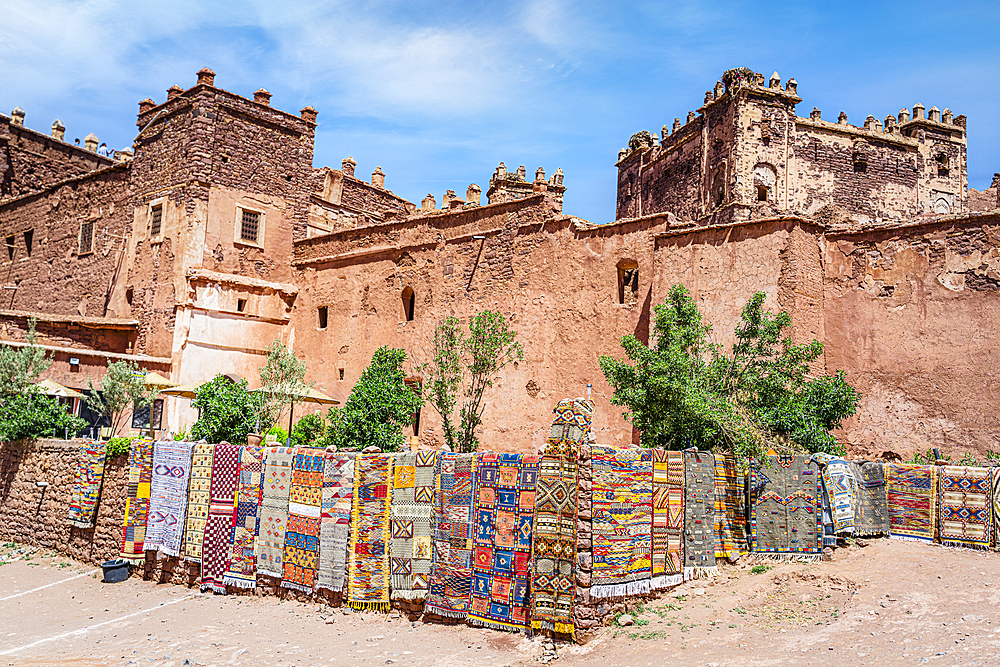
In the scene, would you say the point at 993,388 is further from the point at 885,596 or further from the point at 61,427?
the point at 61,427

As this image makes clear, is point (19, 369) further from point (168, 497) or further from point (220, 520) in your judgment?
point (220, 520)

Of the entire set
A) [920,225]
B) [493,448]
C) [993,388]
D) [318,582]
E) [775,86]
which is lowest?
[318,582]

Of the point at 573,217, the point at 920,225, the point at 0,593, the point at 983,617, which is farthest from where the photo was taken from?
the point at 573,217

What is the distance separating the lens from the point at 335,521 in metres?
9.65

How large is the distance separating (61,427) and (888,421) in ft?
47.7


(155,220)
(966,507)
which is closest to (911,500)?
(966,507)

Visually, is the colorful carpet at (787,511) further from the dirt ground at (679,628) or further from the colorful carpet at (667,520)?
the colorful carpet at (667,520)

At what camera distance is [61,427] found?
46.0 ft

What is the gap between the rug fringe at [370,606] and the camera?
9273mm

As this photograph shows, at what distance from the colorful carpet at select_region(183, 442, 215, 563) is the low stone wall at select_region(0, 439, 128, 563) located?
1561 millimetres

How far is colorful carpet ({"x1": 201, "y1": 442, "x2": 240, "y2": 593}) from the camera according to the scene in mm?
10703

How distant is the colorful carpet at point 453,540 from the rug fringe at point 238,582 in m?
2.74

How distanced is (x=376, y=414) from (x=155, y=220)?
38.9ft

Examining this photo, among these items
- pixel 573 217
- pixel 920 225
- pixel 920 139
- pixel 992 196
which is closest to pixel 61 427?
pixel 573 217
